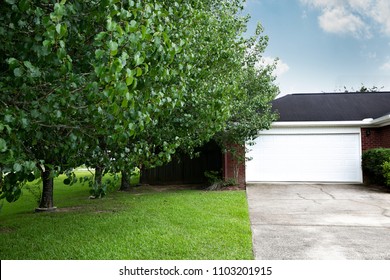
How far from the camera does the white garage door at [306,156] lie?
13414 mm

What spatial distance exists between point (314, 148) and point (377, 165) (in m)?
2.34

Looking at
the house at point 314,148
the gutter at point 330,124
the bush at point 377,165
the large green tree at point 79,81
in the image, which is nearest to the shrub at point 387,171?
the bush at point 377,165

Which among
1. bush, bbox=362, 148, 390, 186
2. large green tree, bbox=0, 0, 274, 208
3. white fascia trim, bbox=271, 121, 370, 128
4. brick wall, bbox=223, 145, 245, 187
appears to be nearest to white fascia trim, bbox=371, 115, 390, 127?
white fascia trim, bbox=271, 121, 370, 128

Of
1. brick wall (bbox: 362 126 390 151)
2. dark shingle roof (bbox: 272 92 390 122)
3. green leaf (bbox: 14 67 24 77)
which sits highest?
dark shingle roof (bbox: 272 92 390 122)

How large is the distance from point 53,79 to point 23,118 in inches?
18.7

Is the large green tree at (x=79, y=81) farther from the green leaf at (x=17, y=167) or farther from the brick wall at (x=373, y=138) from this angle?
the brick wall at (x=373, y=138)

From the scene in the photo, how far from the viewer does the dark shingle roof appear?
1412 centimetres

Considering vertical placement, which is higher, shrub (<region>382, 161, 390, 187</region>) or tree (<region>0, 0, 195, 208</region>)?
tree (<region>0, 0, 195, 208</region>)

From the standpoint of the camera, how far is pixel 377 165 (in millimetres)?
11953

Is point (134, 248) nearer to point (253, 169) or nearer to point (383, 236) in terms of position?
point (383, 236)

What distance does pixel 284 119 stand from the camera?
1402 cm

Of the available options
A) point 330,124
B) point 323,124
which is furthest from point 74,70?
point 330,124

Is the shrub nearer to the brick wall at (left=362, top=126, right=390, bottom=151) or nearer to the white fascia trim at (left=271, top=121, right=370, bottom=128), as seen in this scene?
the brick wall at (left=362, top=126, right=390, bottom=151)

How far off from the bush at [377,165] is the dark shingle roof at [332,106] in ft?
6.46
